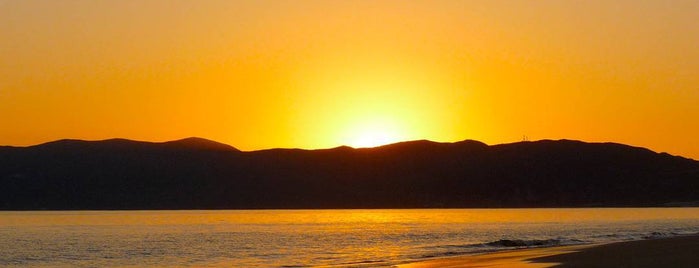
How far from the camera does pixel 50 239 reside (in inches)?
3538

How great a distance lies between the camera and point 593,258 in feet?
158

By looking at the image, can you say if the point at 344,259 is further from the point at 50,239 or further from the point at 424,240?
the point at 50,239

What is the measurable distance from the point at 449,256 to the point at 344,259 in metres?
5.71

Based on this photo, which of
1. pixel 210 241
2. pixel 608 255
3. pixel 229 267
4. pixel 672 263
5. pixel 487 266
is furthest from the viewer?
pixel 210 241

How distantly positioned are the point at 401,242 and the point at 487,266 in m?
33.8

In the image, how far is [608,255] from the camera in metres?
49.7

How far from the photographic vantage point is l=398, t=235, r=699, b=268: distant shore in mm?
43719

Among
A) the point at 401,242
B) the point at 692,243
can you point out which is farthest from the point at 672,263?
the point at 401,242

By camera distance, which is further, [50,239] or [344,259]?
[50,239]

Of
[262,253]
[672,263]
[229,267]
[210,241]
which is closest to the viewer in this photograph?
[672,263]

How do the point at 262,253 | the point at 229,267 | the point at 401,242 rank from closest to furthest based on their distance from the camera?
the point at 229,267 < the point at 262,253 < the point at 401,242

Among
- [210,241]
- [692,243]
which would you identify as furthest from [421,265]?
[210,241]

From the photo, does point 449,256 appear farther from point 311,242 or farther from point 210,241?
point 210,241

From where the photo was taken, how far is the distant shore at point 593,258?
1721 inches
